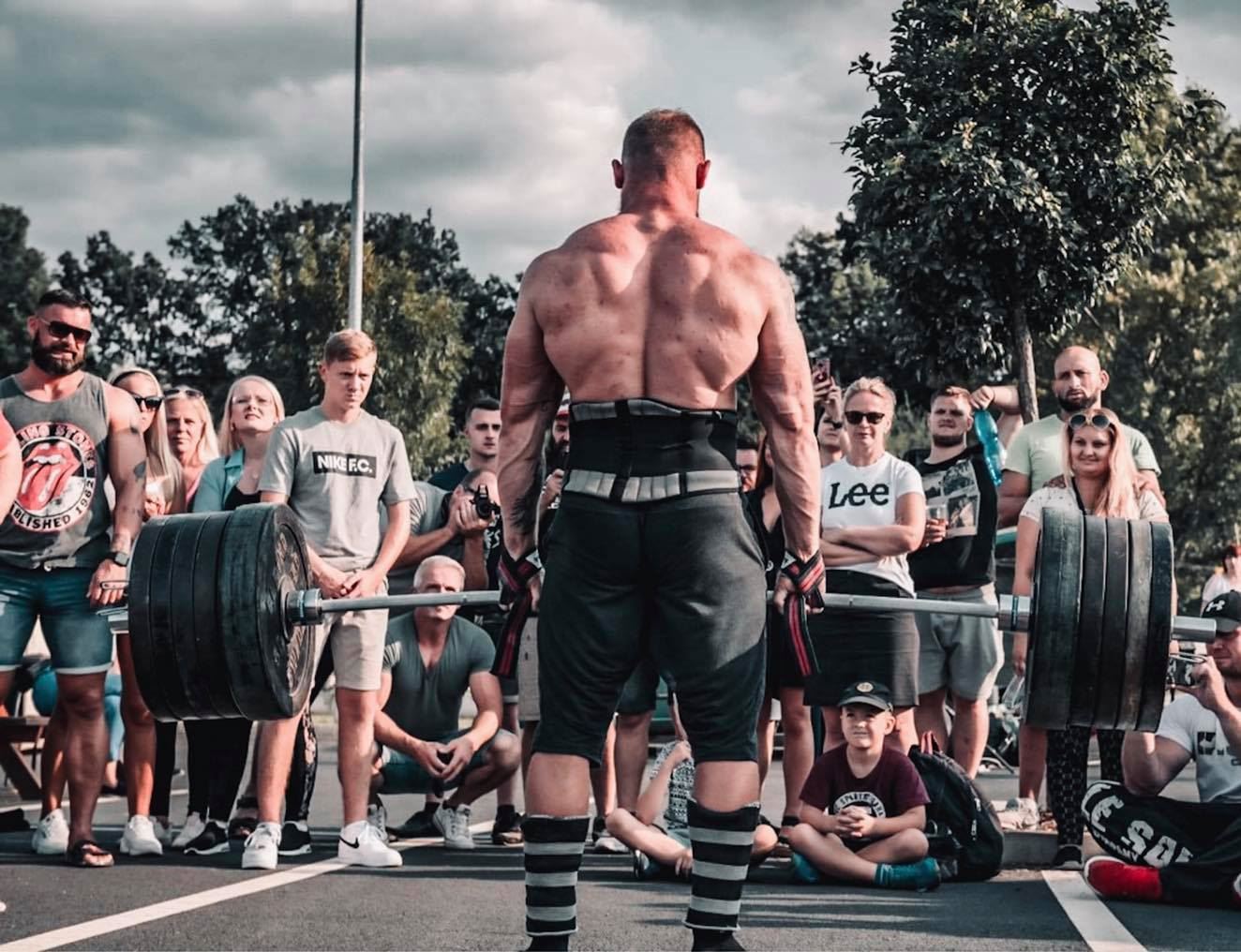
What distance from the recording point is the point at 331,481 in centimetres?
720

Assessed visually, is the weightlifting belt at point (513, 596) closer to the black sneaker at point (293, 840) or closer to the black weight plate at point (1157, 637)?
the black weight plate at point (1157, 637)

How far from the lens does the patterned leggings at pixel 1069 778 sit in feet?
24.3

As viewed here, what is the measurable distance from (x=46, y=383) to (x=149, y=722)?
162 centimetres

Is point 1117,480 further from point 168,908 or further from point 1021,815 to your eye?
point 168,908

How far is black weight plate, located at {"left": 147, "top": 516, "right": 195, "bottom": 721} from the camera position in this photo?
5.26 metres

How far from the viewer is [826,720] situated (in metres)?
7.32

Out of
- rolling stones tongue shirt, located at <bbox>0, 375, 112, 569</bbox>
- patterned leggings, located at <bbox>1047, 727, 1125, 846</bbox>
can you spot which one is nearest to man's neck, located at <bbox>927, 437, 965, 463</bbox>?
patterned leggings, located at <bbox>1047, 727, 1125, 846</bbox>

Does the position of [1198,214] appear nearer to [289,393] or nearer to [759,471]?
[289,393]

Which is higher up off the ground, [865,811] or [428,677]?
[428,677]

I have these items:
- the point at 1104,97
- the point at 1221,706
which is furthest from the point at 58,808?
the point at 1104,97

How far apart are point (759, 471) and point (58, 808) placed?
3408 millimetres

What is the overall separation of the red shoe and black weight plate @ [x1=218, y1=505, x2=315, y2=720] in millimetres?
2941

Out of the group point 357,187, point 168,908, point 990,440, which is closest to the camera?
point 168,908

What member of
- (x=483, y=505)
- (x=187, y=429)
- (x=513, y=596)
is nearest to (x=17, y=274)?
(x=187, y=429)
